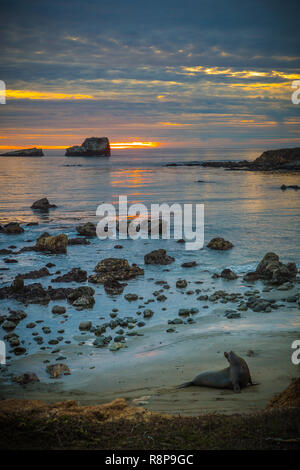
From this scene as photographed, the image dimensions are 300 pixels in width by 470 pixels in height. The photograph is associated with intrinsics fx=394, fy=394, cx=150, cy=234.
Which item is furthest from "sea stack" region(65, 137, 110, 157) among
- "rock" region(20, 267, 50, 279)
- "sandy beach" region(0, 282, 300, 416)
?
"sandy beach" region(0, 282, 300, 416)

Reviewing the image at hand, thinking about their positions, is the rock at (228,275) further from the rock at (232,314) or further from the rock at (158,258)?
the rock at (232,314)

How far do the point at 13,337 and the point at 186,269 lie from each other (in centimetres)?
997

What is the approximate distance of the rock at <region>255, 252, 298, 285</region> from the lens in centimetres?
1687

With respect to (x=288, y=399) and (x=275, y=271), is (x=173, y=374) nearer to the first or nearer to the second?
(x=288, y=399)

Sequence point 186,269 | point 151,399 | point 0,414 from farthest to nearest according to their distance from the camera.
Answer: point 186,269 < point 151,399 < point 0,414

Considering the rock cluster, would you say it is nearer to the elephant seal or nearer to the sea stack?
the elephant seal

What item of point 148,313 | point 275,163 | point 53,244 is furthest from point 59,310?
point 275,163

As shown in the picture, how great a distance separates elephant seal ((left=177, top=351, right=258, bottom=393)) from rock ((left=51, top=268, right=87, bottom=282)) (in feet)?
33.6

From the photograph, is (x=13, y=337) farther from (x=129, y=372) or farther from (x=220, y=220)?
(x=220, y=220)

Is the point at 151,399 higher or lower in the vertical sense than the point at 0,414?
lower

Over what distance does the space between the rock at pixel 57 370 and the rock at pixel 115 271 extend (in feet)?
26.0

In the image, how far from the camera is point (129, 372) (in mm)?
9500
